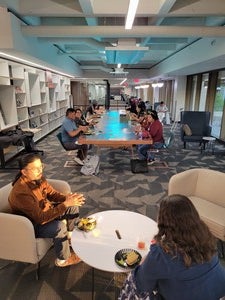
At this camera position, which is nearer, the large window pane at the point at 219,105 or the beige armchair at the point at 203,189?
the beige armchair at the point at 203,189

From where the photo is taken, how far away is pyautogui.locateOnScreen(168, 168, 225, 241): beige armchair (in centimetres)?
265

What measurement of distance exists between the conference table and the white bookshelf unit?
4078 mm

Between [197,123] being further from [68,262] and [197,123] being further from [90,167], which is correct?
[68,262]

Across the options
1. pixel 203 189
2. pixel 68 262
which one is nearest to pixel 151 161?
pixel 203 189

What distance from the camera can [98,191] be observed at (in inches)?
161

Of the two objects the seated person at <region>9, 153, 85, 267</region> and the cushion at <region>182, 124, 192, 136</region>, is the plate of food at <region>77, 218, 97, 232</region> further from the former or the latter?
the cushion at <region>182, 124, 192, 136</region>

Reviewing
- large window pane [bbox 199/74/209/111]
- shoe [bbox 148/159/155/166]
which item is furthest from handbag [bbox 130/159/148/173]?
large window pane [bbox 199/74/209/111]

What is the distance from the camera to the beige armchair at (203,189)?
104 inches

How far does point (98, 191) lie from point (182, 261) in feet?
9.71

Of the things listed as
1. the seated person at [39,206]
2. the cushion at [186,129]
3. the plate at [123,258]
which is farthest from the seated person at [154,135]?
the plate at [123,258]

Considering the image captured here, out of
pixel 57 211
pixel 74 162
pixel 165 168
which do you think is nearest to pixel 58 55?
pixel 74 162

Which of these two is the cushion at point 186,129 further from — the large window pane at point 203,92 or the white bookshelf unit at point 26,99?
the white bookshelf unit at point 26,99

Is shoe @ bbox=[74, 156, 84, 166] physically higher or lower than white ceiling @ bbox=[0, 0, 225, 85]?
lower

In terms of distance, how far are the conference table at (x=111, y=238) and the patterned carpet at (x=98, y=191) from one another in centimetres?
53
